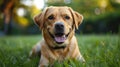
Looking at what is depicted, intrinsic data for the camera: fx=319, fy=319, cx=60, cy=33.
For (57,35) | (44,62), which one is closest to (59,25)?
(57,35)

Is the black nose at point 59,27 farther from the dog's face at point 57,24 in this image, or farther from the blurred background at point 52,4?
the blurred background at point 52,4

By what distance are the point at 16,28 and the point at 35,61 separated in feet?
118

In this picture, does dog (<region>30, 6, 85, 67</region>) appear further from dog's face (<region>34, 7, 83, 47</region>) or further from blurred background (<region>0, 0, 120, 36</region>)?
blurred background (<region>0, 0, 120, 36</region>)

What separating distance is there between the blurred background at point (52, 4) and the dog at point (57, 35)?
127 inches

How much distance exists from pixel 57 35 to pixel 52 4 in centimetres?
3818

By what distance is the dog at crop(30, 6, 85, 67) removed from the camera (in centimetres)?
561

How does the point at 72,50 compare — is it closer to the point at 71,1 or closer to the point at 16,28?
the point at 16,28

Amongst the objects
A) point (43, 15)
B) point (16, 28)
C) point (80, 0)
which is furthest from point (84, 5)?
point (43, 15)

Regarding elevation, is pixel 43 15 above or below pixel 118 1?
above

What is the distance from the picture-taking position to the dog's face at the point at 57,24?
5594 mm

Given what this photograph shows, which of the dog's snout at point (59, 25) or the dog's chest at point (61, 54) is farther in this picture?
the dog's chest at point (61, 54)

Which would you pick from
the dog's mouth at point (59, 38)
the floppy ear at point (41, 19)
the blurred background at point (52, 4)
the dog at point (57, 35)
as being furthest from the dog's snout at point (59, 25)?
the blurred background at point (52, 4)

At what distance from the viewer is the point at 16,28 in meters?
41.5

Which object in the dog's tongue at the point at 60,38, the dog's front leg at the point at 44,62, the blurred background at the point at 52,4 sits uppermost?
the dog's tongue at the point at 60,38
